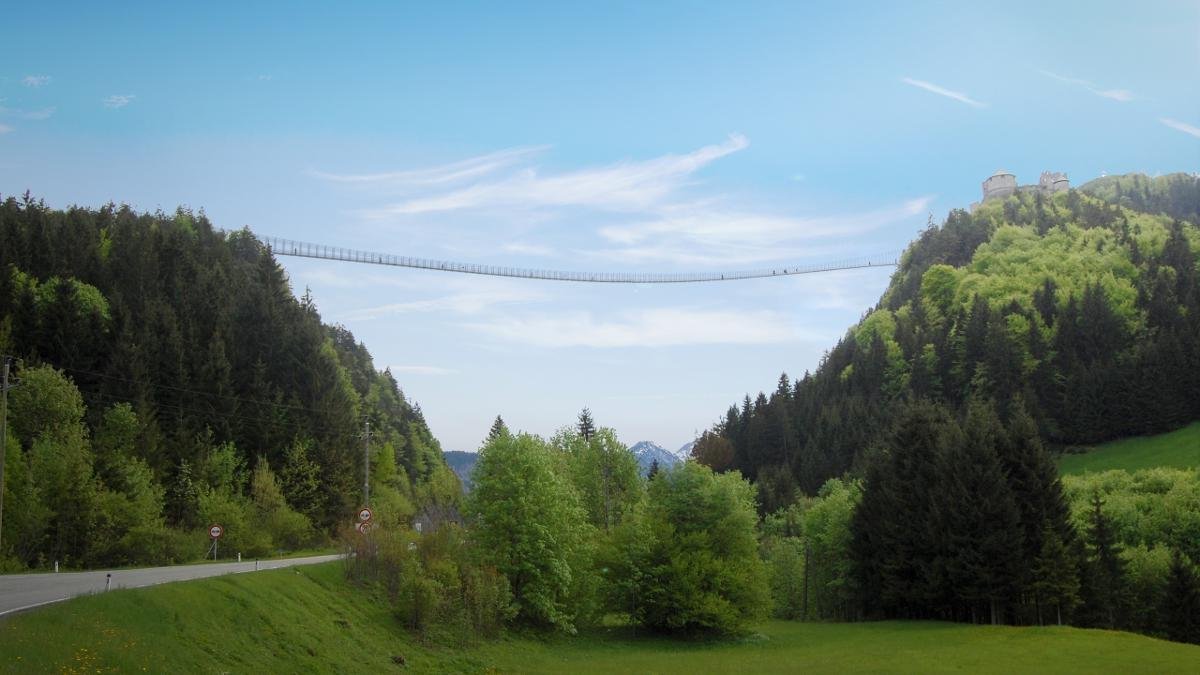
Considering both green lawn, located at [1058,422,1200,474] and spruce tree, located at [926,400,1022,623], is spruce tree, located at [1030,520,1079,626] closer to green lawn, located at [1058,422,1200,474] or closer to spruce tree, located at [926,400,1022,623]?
spruce tree, located at [926,400,1022,623]

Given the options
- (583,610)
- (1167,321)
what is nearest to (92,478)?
(583,610)

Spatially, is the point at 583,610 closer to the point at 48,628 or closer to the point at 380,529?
the point at 380,529

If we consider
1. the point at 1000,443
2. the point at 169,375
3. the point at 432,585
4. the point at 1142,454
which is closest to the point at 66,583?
the point at 432,585

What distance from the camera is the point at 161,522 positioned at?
54.0 metres

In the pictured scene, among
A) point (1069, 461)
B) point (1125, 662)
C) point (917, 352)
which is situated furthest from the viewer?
Result: point (917, 352)

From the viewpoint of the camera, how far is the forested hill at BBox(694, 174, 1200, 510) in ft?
406

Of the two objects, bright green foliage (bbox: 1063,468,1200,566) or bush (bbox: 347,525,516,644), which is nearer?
bush (bbox: 347,525,516,644)

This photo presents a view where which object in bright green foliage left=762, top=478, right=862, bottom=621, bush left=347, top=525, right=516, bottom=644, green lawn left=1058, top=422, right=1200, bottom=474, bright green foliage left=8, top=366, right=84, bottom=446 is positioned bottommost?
bright green foliage left=762, top=478, right=862, bottom=621

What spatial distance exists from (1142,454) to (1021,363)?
24629 millimetres

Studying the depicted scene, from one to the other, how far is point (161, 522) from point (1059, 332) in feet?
420

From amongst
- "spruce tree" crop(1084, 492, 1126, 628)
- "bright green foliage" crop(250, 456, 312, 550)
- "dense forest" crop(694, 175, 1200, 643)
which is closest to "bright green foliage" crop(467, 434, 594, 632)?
"bright green foliage" crop(250, 456, 312, 550)

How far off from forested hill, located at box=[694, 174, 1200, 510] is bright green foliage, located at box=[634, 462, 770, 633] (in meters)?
56.5

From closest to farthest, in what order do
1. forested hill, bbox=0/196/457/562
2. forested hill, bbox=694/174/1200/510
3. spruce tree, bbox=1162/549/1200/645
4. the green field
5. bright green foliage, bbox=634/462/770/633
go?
1. the green field
2. spruce tree, bbox=1162/549/1200/645
3. bright green foliage, bbox=634/462/770/633
4. forested hill, bbox=0/196/457/562
5. forested hill, bbox=694/174/1200/510

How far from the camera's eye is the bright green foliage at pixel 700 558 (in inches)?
2318
